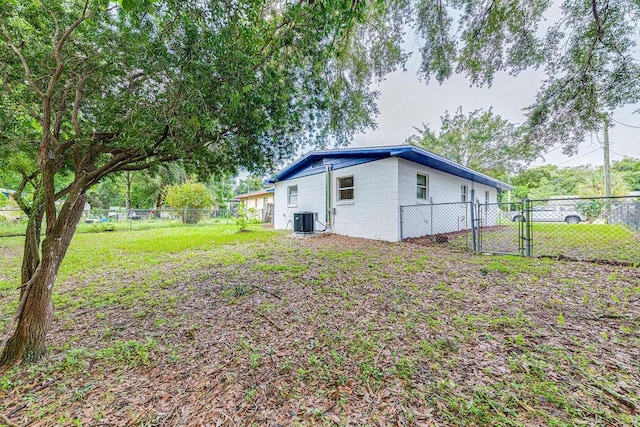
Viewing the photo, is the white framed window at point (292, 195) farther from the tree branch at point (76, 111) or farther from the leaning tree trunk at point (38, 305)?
the leaning tree trunk at point (38, 305)

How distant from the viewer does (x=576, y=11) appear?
4.76 metres

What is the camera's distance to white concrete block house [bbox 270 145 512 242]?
751cm

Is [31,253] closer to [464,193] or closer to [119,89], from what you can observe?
→ [119,89]

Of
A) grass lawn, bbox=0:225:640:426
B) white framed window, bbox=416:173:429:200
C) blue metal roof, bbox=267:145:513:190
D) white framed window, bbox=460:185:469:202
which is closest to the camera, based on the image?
grass lawn, bbox=0:225:640:426

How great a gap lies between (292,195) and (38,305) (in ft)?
31.9

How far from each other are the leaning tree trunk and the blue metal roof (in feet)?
13.5

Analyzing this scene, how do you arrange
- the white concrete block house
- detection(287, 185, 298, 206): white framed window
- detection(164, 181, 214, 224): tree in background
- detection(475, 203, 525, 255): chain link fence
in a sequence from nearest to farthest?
detection(475, 203, 525, 255): chain link fence
the white concrete block house
detection(287, 185, 298, 206): white framed window
detection(164, 181, 214, 224): tree in background

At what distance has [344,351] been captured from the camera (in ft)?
6.98

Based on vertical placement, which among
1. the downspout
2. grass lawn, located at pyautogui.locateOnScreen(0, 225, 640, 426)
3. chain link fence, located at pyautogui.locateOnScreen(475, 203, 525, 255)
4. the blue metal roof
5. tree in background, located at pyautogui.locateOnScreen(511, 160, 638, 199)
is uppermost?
tree in background, located at pyautogui.locateOnScreen(511, 160, 638, 199)

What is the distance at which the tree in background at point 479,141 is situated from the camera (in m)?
17.4

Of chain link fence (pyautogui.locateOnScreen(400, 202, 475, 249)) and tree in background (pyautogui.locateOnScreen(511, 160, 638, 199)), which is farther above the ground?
tree in background (pyautogui.locateOnScreen(511, 160, 638, 199))

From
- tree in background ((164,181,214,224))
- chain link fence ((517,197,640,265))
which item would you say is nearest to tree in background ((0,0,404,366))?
chain link fence ((517,197,640,265))

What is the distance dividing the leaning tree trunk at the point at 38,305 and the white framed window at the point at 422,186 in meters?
8.68

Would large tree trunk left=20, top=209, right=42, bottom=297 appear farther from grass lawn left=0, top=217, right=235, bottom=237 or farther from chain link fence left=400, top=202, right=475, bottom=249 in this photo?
grass lawn left=0, top=217, right=235, bottom=237
